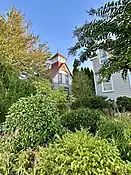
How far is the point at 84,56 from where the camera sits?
9.91ft

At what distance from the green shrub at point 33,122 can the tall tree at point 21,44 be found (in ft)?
28.2

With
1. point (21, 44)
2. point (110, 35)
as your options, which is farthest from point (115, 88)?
point (110, 35)

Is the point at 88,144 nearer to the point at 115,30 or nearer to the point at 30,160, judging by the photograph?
the point at 30,160

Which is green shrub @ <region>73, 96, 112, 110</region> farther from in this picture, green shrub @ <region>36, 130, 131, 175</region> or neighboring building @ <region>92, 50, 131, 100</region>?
green shrub @ <region>36, 130, 131, 175</region>

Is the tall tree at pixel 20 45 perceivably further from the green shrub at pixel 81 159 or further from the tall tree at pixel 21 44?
the green shrub at pixel 81 159

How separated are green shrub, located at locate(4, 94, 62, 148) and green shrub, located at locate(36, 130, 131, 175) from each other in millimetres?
740

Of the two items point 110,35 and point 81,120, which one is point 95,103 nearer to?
point 81,120

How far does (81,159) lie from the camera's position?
8.91 ft

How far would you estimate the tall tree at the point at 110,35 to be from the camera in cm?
246

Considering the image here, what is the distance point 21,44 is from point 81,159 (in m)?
12.1

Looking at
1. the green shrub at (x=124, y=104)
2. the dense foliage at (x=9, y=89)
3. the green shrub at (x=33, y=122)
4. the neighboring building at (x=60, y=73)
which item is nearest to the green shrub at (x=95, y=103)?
the green shrub at (x=124, y=104)

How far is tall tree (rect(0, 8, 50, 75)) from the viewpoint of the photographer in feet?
42.9

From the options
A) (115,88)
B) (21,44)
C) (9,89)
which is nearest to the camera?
(9,89)

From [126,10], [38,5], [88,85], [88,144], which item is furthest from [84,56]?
[88,85]
